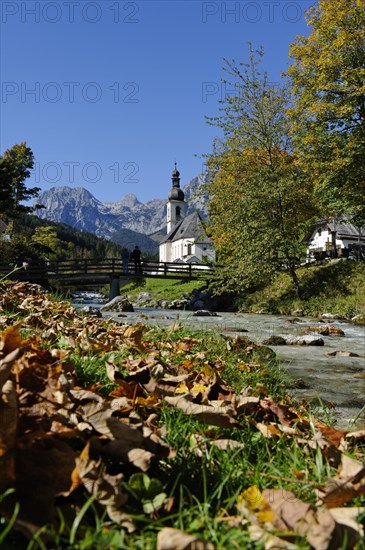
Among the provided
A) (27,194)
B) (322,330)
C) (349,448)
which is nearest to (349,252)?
(322,330)

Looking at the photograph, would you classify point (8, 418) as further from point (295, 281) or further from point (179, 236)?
point (179, 236)

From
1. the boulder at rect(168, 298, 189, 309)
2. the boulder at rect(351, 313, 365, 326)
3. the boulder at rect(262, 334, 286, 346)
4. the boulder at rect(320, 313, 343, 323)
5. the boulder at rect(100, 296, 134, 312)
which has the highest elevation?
the boulder at rect(262, 334, 286, 346)

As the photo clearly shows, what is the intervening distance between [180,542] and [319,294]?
78.5 ft

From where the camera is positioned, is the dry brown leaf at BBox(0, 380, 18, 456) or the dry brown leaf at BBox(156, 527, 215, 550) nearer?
the dry brown leaf at BBox(156, 527, 215, 550)

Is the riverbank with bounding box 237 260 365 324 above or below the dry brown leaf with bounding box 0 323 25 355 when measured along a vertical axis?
below

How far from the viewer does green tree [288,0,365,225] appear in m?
21.8

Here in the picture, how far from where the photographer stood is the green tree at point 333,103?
21844 millimetres

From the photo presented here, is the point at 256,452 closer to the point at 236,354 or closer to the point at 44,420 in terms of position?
the point at 44,420

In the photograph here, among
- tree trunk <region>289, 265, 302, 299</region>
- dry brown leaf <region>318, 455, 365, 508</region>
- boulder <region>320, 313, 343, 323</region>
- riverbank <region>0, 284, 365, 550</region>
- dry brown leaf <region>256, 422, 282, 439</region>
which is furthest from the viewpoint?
tree trunk <region>289, 265, 302, 299</region>

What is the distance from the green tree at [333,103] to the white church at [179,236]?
61419 mm

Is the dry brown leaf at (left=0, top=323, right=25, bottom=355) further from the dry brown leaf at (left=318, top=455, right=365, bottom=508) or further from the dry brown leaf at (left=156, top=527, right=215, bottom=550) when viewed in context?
the dry brown leaf at (left=318, top=455, right=365, bottom=508)

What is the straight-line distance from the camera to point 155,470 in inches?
70.1

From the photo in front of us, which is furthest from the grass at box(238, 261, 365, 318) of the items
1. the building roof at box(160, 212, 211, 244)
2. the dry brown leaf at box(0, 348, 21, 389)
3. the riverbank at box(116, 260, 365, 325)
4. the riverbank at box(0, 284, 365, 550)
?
the building roof at box(160, 212, 211, 244)

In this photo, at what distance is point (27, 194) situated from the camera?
58125 mm
